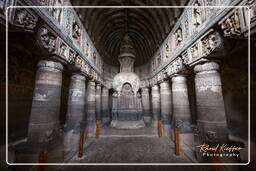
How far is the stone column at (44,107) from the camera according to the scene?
352 centimetres

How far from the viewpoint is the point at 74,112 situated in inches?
245

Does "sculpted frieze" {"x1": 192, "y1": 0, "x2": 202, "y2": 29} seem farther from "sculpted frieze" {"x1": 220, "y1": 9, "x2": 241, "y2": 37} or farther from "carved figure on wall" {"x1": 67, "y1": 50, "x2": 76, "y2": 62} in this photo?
"carved figure on wall" {"x1": 67, "y1": 50, "x2": 76, "y2": 62}

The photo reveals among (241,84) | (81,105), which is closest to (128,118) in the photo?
(81,105)

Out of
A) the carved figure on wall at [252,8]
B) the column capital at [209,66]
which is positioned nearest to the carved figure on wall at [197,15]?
the column capital at [209,66]

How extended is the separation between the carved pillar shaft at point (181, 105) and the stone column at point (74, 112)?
18.4 feet

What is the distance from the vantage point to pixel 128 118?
1151cm

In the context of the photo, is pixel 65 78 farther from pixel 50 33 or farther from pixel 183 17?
pixel 183 17

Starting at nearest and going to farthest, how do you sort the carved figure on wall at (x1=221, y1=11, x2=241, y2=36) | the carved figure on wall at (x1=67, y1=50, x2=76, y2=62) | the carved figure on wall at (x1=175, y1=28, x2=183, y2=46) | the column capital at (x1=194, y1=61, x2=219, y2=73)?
the carved figure on wall at (x1=221, y1=11, x2=241, y2=36), the column capital at (x1=194, y1=61, x2=219, y2=73), the carved figure on wall at (x1=67, y1=50, x2=76, y2=62), the carved figure on wall at (x1=175, y1=28, x2=183, y2=46)

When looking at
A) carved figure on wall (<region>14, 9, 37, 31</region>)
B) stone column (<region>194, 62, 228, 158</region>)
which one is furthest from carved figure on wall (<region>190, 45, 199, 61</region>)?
carved figure on wall (<region>14, 9, 37, 31</region>)

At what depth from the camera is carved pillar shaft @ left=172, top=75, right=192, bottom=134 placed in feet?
20.6

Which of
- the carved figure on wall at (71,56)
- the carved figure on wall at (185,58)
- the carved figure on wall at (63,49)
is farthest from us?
the carved figure on wall at (185,58)

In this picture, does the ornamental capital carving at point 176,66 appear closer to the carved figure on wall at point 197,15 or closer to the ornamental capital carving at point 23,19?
the carved figure on wall at point 197,15

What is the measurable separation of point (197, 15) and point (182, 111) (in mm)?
4832

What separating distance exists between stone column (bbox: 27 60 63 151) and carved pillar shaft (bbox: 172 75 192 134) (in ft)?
19.9
